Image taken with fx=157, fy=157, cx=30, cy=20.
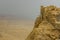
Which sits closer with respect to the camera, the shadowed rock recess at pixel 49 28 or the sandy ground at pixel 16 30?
the shadowed rock recess at pixel 49 28

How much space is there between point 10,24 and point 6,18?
112 cm

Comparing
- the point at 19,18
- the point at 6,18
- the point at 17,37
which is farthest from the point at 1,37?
the point at 6,18

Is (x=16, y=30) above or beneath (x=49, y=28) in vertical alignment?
beneath

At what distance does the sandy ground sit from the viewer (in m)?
4.73

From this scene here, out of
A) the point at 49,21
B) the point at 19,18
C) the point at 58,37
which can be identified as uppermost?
the point at 49,21

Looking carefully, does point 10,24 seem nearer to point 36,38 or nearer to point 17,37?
point 17,37

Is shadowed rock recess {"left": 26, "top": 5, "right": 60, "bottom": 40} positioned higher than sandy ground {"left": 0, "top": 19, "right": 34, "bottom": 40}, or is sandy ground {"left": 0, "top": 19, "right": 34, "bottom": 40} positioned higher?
shadowed rock recess {"left": 26, "top": 5, "right": 60, "bottom": 40}

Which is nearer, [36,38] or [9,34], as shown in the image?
[36,38]

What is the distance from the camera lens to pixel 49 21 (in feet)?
5.67

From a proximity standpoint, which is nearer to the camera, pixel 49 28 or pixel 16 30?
pixel 49 28

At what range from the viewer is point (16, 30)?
5176 mm

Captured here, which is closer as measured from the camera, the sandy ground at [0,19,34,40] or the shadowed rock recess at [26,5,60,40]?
the shadowed rock recess at [26,5,60,40]

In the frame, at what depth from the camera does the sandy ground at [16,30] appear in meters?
4.73

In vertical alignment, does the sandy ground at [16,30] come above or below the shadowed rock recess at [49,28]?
below
